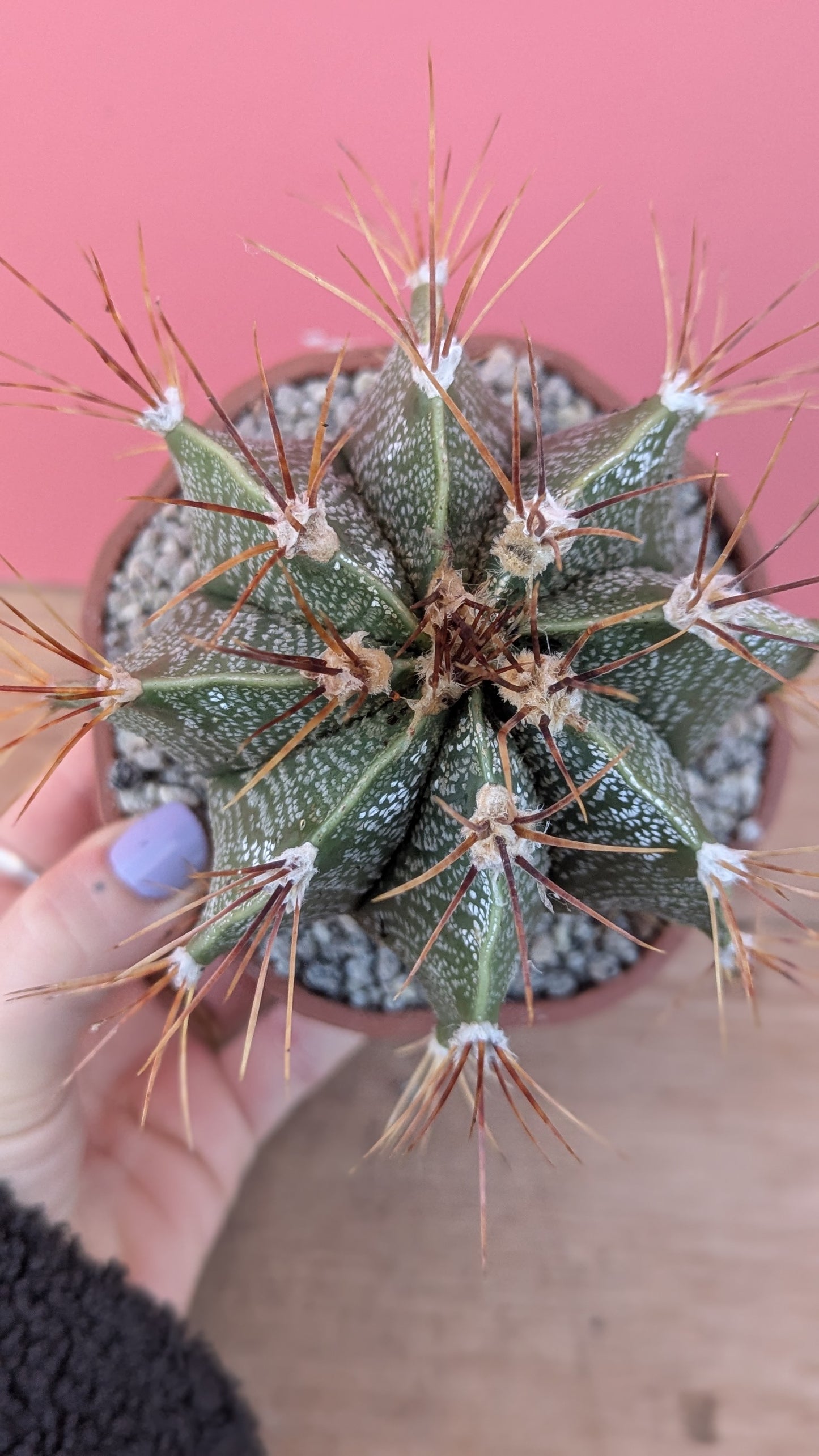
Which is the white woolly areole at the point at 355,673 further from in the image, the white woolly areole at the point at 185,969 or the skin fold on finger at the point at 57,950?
the skin fold on finger at the point at 57,950

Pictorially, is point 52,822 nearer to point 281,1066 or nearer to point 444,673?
point 281,1066

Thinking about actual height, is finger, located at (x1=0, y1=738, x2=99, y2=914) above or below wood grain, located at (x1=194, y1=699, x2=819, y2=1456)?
above

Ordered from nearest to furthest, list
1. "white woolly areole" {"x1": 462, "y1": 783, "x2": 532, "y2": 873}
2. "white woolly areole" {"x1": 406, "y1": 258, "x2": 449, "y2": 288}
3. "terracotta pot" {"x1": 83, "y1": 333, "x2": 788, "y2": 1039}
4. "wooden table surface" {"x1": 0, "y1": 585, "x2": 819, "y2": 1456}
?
1. "white woolly areole" {"x1": 462, "y1": 783, "x2": 532, "y2": 873}
2. "white woolly areole" {"x1": 406, "y1": 258, "x2": 449, "y2": 288}
3. "terracotta pot" {"x1": 83, "y1": 333, "x2": 788, "y2": 1039}
4. "wooden table surface" {"x1": 0, "y1": 585, "x2": 819, "y2": 1456}

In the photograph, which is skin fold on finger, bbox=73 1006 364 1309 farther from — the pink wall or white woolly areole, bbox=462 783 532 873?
the pink wall

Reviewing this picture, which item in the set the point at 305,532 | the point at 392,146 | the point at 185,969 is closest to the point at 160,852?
the point at 185,969

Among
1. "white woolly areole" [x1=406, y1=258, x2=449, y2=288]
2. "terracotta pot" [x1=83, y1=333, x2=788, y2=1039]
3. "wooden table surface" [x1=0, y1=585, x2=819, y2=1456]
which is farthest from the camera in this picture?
"wooden table surface" [x1=0, y1=585, x2=819, y2=1456]

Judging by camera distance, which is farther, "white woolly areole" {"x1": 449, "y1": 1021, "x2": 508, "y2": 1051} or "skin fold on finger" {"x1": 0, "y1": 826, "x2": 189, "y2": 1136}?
"skin fold on finger" {"x1": 0, "y1": 826, "x2": 189, "y2": 1136}

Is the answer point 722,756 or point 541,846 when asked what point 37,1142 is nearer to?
point 541,846

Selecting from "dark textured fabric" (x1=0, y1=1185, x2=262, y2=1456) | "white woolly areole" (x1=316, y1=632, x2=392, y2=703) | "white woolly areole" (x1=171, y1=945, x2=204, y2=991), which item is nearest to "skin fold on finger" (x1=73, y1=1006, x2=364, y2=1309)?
"dark textured fabric" (x1=0, y1=1185, x2=262, y2=1456)
